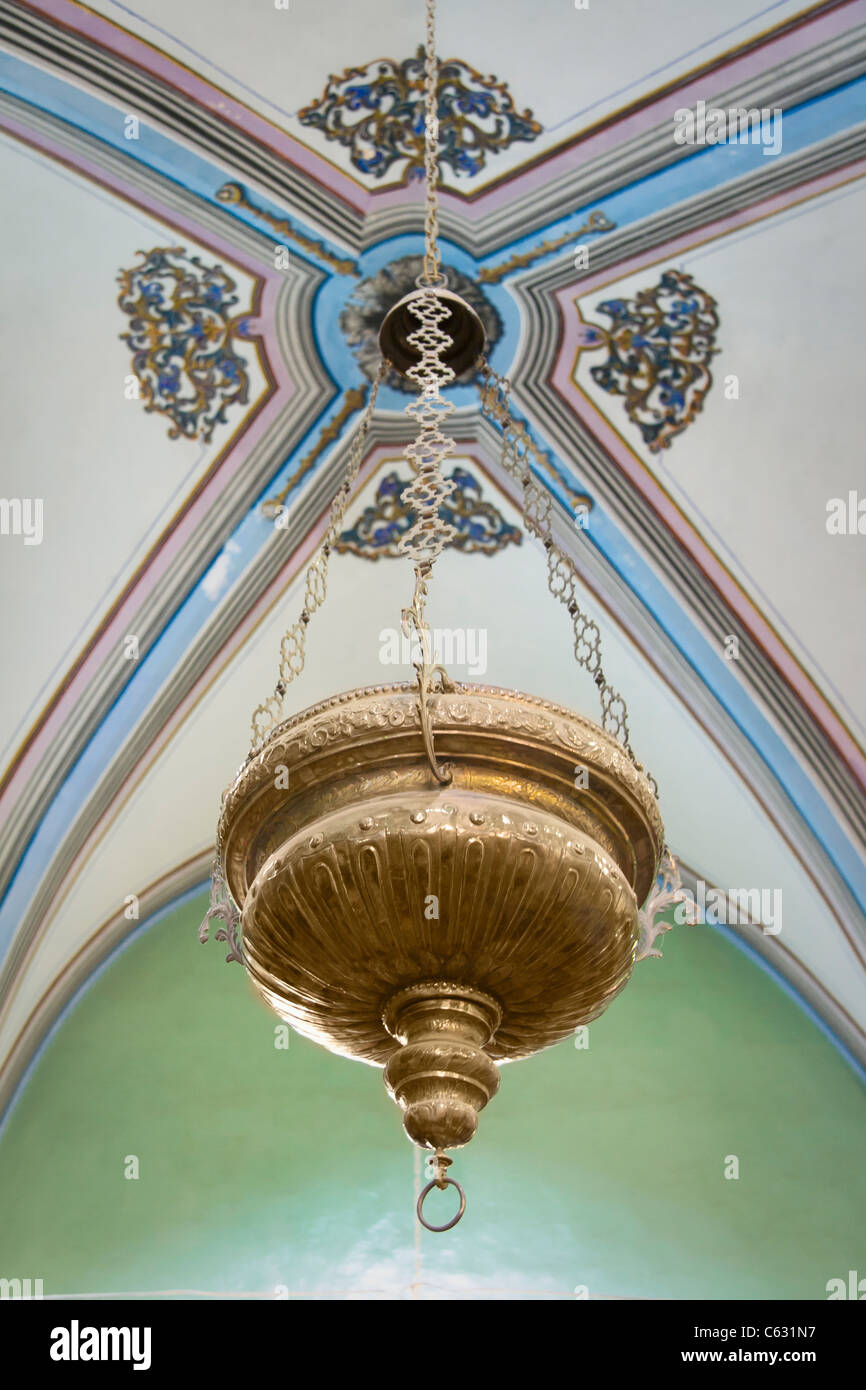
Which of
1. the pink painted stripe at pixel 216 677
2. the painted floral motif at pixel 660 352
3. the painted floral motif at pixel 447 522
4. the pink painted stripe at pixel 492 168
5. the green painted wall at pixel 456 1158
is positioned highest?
the pink painted stripe at pixel 492 168

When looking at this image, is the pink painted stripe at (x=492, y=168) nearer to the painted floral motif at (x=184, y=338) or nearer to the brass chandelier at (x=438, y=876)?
the painted floral motif at (x=184, y=338)

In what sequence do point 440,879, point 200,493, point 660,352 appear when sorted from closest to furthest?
point 440,879, point 660,352, point 200,493

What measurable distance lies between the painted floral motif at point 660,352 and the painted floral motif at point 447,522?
2.24 ft

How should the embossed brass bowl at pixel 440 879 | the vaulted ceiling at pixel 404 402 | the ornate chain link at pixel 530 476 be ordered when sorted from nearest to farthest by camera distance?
the embossed brass bowl at pixel 440 879 → the ornate chain link at pixel 530 476 → the vaulted ceiling at pixel 404 402

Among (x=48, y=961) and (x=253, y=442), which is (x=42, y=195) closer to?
(x=253, y=442)

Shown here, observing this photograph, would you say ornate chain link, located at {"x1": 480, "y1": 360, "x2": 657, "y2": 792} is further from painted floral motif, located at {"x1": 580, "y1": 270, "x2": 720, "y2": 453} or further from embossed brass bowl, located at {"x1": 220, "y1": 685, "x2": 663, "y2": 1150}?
embossed brass bowl, located at {"x1": 220, "y1": 685, "x2": 663, "y2": 1150}

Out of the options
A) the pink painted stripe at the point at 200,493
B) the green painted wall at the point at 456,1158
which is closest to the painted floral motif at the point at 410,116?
the pink painted stripe at the point at 200,493

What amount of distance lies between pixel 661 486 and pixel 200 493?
1630 mm

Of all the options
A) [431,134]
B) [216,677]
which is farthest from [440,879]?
[216,677]

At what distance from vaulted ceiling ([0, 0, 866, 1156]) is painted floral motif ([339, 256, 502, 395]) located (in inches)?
0.6

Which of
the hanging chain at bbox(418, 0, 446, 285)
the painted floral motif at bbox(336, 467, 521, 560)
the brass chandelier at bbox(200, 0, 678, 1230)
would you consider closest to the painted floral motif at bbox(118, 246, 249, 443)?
the painted floral motif at bbox(336, 467, 521, 560)

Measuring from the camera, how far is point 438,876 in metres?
2.19

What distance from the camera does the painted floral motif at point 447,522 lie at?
16.5 feet

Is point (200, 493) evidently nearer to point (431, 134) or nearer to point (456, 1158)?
point (431, 134)
